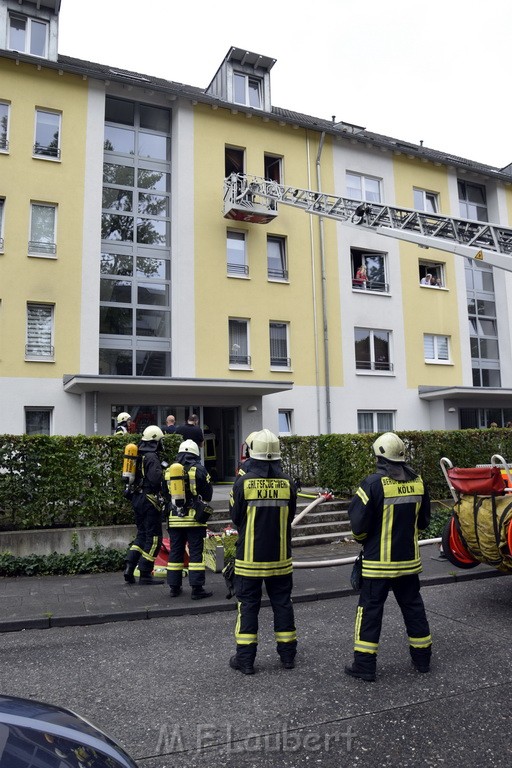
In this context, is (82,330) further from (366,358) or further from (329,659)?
(329,659)

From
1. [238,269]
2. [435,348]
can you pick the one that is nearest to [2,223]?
[238,269]

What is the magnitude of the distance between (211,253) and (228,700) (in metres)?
16.0

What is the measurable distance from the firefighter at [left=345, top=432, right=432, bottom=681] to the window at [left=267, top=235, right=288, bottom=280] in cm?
1561

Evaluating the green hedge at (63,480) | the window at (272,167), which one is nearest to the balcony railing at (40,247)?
the window at (272,167)

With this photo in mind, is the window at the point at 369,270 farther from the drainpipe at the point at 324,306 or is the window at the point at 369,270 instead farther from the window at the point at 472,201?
the window at the point at 472,201

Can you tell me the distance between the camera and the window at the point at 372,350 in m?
20.7

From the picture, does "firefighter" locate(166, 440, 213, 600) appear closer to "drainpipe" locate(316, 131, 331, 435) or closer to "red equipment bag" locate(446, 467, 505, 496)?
"red equipment bag" locate(446, 467, 505, 496)

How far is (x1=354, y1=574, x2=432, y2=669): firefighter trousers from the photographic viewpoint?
4527 millimetres

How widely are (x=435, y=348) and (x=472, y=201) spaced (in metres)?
7.11

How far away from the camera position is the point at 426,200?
2311 centimetres

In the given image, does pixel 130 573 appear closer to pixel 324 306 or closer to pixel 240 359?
pixel 240 359

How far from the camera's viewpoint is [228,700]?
4199mm

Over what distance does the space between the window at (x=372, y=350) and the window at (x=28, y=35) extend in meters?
13.7

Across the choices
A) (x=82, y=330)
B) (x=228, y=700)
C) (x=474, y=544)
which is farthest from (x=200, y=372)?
(x=228, y=700)
